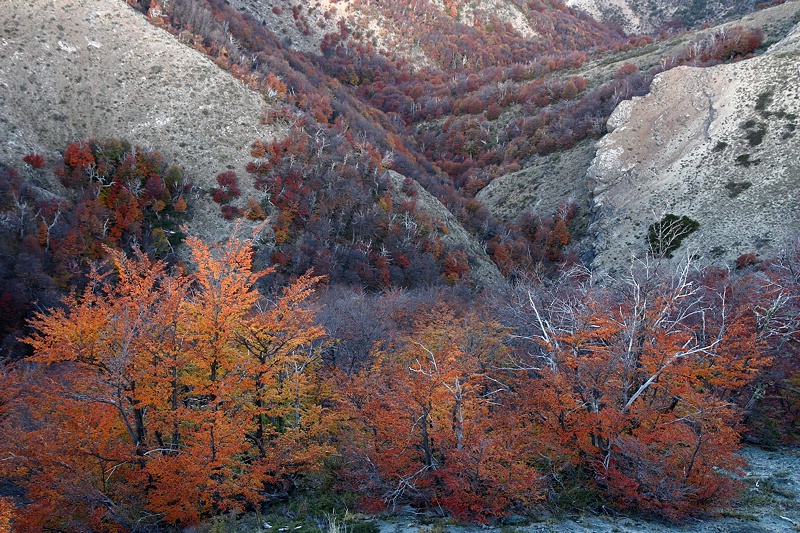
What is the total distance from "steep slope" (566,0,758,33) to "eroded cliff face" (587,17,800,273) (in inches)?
4340

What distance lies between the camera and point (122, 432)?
54.5 feet

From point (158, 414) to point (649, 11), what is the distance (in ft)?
629

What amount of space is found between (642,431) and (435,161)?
73683 mm

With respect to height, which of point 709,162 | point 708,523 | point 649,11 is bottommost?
point 708,523

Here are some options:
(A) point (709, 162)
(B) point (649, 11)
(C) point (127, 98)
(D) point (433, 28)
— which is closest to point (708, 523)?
(A) point (709, 162)

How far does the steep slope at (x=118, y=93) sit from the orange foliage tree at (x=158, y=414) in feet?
92.0

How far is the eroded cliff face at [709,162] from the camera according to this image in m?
43.4

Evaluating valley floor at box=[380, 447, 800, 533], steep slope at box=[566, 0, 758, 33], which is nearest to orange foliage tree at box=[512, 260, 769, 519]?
valley floor at box=[380, 447, 800, 533]

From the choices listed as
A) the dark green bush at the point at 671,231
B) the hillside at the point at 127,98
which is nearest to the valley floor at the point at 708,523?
the dark green bush at the point at 671,231

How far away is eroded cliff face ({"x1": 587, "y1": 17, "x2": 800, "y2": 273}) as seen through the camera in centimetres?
4344

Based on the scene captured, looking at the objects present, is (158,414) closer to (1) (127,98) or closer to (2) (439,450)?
(2) (439,450)

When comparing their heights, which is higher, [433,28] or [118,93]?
[433,28]

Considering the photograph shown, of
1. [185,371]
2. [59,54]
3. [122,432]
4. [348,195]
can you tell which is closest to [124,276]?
[185,371]

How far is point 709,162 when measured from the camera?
1970 inches
